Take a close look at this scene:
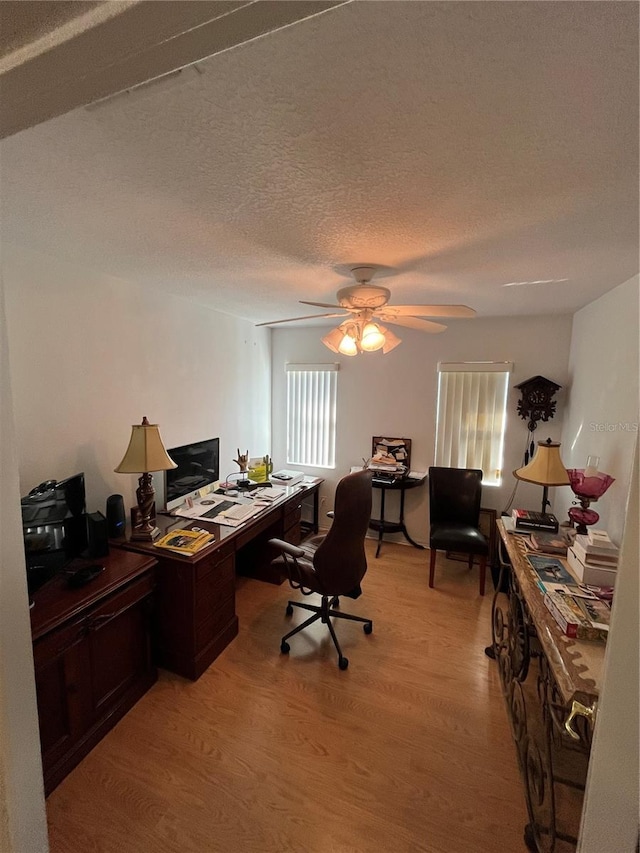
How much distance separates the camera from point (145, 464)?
7.15ft

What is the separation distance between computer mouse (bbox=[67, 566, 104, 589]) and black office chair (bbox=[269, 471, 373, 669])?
0.98 meters

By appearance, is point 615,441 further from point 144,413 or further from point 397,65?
point 144,413

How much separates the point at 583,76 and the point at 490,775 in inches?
98.0

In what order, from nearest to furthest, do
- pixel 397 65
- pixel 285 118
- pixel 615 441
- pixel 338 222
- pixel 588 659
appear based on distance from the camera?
1. pixel 397 65
2. pixel 285 118
3. pixel 588 659
4. pixel 338 222
5. pixel 615 441

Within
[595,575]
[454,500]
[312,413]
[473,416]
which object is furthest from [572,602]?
[312,413]

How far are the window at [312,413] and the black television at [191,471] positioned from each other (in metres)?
1.18

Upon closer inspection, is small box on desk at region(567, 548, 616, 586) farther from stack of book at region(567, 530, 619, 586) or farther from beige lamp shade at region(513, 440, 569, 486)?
beige lamp shade at region(513, 440, 569, 486)

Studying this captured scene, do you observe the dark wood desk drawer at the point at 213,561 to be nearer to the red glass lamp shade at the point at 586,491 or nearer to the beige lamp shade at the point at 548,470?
the beige lamp shade at the point at 548,470

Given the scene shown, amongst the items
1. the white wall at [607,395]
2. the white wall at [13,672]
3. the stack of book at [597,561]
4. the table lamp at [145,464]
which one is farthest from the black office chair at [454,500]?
the white wall at [13,672]

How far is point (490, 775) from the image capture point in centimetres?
163

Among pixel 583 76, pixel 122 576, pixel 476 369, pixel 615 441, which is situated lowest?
pixel 122 576

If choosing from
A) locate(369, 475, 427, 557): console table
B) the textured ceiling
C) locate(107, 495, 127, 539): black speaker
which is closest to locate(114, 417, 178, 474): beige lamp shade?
locate(107, 495, 127, 539): black speaker

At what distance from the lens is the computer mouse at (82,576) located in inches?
68.3

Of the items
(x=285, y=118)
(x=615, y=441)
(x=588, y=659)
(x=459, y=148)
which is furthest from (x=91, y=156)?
(x=615, y=441)
